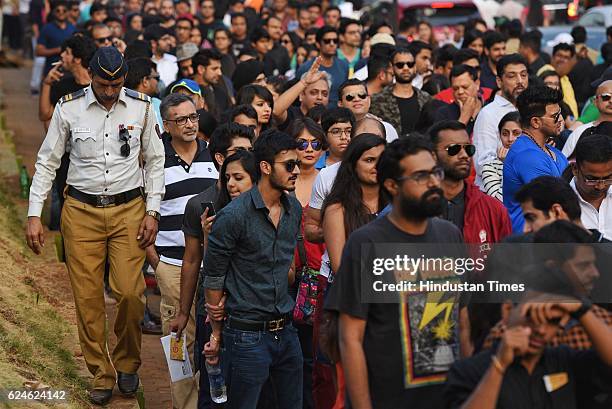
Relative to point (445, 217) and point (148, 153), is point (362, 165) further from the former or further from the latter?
point (148, 153)

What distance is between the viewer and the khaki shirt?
8.41m

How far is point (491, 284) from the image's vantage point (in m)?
4.84

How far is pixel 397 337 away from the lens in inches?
197

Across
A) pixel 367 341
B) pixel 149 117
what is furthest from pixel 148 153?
pixel 367 341

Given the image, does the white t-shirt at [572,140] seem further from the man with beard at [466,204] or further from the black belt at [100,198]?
the black belt at [100,198]

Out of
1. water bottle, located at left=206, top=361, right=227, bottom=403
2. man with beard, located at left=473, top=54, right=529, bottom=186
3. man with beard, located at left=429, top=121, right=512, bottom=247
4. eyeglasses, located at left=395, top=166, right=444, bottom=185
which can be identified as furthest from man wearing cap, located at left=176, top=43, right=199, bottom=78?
eyeglasses, located at left=395, top=166, right=444, bottom=185

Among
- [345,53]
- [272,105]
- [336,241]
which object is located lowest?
[336,241]

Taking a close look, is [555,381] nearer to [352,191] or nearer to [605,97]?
[352,191]

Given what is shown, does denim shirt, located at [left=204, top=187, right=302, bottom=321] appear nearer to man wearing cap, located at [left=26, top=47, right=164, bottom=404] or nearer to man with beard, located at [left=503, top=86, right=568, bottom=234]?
man with beard, located at [left=503, top=86, right=568, bottom=234]

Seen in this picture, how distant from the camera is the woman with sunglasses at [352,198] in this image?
6.35m

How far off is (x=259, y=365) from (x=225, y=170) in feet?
4.25

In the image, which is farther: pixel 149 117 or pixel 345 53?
pixel 345 53

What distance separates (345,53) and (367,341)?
1087 cm

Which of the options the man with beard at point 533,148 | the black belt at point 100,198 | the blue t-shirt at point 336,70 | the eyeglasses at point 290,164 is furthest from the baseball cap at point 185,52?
the eyeglasses at point 290,164
